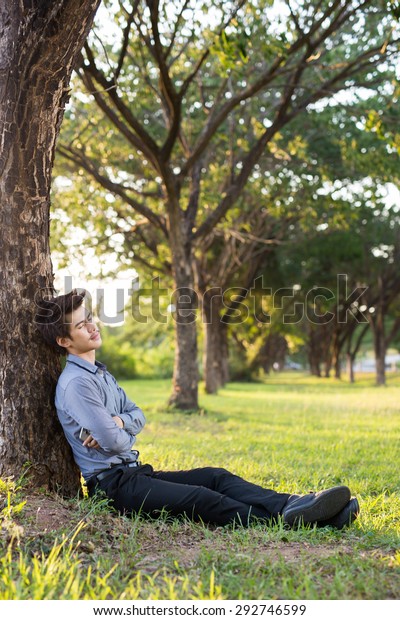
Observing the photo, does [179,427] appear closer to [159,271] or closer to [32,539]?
[32,539]

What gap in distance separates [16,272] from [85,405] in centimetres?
107

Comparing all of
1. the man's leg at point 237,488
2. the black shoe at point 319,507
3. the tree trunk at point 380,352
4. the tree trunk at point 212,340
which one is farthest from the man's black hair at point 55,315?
the tree trunk at point 380,352

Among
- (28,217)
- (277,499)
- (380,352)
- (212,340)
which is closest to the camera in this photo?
(277,499)

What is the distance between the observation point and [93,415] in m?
4.58

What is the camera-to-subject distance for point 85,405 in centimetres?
460

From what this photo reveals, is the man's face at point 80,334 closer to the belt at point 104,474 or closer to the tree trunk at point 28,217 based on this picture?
the tree trunk at point 28,217

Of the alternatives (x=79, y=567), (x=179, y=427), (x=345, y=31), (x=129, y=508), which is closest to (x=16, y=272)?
(x=129, y=508)

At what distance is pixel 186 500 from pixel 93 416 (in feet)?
2.76

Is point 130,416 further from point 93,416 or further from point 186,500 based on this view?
point 186,500

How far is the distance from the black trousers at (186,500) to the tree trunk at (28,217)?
48cm

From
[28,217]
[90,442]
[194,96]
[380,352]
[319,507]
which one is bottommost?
[319,507]

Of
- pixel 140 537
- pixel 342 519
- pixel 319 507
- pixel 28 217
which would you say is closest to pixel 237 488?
pixel 319 507

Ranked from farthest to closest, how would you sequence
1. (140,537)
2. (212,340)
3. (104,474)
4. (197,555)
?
(212,340) < (104,474) < (140,537) < (197,555)

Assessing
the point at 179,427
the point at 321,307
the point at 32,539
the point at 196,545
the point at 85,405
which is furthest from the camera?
the point at 321,307
